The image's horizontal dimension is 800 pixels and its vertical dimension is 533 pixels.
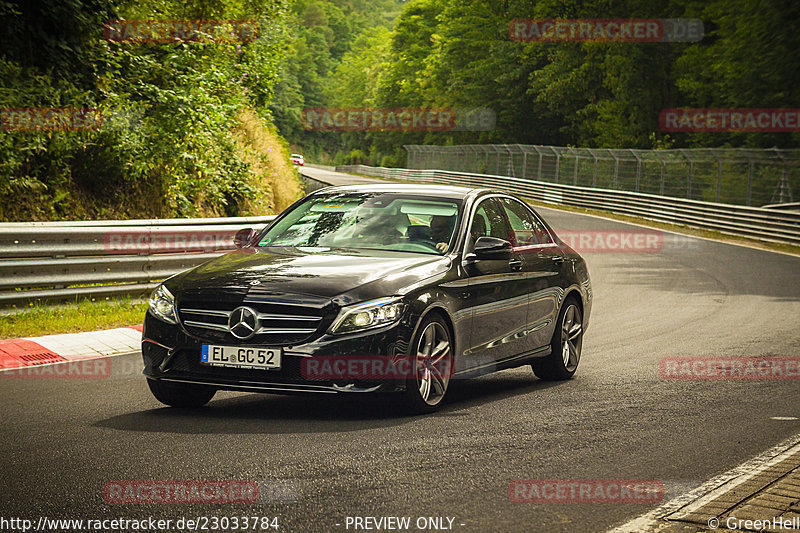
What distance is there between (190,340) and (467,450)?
6.52 feet

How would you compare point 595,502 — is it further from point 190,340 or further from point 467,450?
point 190,340

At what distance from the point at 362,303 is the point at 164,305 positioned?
4.56ft

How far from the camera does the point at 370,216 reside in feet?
27.2

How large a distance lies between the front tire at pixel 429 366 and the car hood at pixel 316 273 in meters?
0.36

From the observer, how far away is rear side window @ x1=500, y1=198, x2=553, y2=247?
9164 mm

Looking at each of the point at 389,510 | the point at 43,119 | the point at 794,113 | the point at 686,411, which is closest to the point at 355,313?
the point at 389,510

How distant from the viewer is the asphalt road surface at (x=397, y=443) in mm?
5105

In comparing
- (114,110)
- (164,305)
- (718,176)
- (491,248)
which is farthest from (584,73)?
(164,305)

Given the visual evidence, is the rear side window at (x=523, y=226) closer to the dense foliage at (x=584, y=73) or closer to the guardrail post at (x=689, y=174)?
the dense foliage at (x=584, y=73)

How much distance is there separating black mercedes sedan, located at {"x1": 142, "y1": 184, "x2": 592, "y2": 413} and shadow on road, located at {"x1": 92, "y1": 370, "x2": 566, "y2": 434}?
0.58ft


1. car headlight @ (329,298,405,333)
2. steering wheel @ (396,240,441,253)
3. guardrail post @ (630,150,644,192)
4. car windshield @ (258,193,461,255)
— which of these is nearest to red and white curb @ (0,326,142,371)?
car windshield @ (258,193,461,255)

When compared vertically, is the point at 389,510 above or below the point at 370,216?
below

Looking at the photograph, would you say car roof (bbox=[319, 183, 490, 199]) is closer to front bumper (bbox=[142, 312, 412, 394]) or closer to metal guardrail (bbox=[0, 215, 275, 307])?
front bumper (bbox=[142, 312, 412, 394])

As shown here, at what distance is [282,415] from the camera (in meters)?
7.35
